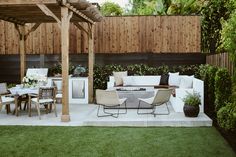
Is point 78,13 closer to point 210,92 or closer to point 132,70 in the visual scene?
point 210,92

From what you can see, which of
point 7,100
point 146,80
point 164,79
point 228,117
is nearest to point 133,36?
point 146,80

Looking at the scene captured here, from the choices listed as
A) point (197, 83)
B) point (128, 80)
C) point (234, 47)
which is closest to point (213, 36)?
point (128, 80)

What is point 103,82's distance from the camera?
45.6 feet

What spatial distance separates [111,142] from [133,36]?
813 centimetres

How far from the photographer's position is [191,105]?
28.7 ft

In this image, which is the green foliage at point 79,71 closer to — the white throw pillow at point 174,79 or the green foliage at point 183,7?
the white throw pillow at point 174,79

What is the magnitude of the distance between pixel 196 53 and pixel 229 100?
279 inches

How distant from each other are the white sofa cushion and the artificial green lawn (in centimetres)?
539

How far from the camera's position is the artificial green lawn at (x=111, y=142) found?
232 inches

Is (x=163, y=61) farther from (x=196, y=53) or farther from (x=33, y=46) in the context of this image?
(x=33, y=46)

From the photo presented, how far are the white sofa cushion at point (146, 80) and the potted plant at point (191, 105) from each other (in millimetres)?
4381

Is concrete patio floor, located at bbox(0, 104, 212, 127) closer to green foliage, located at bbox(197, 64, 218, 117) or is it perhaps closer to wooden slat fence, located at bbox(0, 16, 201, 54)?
green foliage, located at bbox(197, 64, 218, 117)

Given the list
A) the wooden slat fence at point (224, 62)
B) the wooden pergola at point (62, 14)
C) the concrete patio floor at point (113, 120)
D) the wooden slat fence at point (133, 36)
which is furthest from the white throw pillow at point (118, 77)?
the wooden slat fence at point (224, 62)

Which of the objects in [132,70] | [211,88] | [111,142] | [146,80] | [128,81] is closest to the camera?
[111,142]
